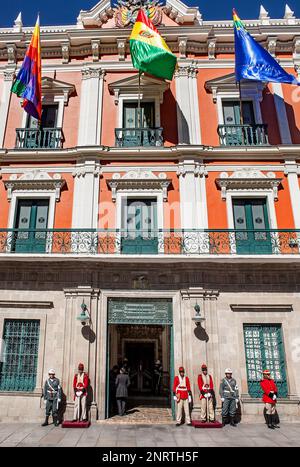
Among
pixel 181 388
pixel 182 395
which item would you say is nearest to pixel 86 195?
pixel 181 388

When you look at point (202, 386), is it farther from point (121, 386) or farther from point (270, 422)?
point (121, 386)

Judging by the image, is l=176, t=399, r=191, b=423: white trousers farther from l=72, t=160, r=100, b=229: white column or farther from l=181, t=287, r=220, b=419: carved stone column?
l=72, t=160, r=100, b=229: white column

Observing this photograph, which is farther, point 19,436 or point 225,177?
point 225,177

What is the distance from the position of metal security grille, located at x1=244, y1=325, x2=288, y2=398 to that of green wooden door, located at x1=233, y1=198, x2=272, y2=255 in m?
2.33

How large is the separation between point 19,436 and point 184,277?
5.67 meters

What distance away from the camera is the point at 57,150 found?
475 inches

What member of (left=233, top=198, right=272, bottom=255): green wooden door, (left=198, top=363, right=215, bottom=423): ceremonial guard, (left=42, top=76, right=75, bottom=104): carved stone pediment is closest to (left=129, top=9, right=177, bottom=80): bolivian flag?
(left=42, top=76, right=75, bottom=104): carved stone pediment

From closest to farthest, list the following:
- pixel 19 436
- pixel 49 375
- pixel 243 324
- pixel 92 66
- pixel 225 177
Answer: pixel 19 436 < pixel 49 375 < pixel 243 324 < pixel 225 177 < pixel 92 66

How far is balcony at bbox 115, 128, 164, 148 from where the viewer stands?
1227cm

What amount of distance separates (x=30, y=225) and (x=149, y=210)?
389cm

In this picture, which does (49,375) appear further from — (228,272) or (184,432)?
(228,272)

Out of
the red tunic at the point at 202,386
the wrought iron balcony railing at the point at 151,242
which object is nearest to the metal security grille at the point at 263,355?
the red tunic at the point at 202,386

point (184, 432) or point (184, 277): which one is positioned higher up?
point (184, 277)

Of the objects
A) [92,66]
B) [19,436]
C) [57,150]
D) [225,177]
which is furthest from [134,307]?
[92,66]
